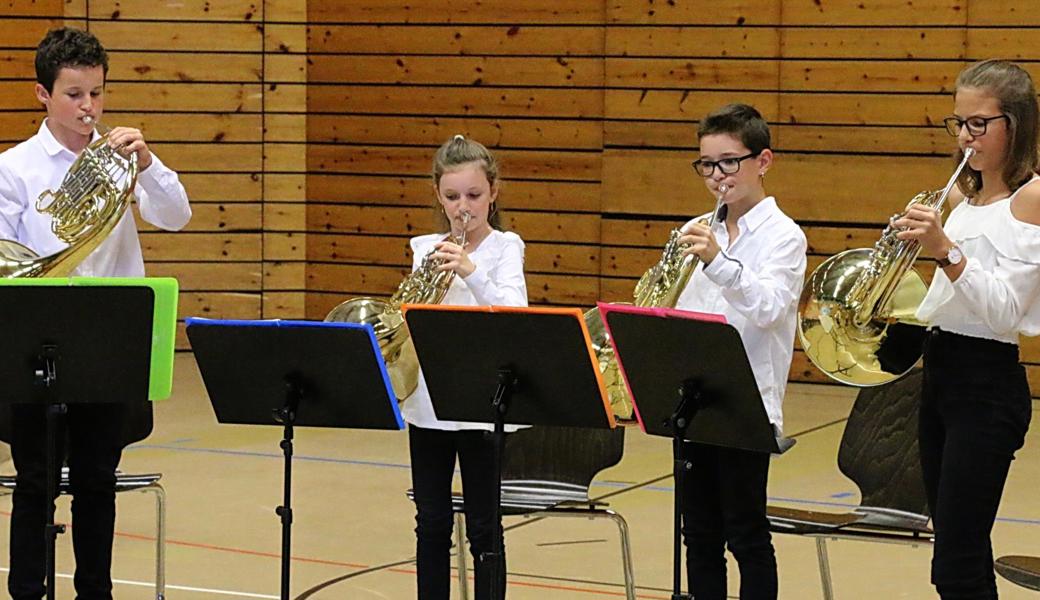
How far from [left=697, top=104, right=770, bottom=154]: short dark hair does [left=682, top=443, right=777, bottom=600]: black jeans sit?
75cm

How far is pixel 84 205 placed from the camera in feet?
13.2

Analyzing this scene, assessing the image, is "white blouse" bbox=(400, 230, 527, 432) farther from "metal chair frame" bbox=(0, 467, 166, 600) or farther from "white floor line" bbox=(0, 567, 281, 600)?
"white floor line" bbox=(0, 567, 281, 600)

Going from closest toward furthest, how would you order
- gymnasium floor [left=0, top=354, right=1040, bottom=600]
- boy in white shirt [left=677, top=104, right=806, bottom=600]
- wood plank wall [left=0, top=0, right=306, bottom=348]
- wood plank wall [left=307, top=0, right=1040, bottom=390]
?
boy in white shirt [left=677, top=104, right=806, bottom=600] < gymnasium floor [left=0, top=354, right=1040, bottom=600] < wood plank wall [left=307, top=0, right=1040, bottom=390] < wood plank wall [left=0, top=0, right=306, bottom=348]

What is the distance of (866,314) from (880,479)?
959mm

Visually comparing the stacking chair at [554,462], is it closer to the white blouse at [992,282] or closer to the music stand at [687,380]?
the music stand at [687,380]

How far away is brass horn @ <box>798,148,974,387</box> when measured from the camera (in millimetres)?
3564

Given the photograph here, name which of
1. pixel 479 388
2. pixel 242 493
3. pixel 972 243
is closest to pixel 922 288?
pixel 972 243

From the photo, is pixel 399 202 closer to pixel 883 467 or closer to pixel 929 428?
pixel 883 467

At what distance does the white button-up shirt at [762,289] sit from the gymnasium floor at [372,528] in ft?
4.77

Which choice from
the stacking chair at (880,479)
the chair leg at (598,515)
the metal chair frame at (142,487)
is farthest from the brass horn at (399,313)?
the stacking chair at (880,479)

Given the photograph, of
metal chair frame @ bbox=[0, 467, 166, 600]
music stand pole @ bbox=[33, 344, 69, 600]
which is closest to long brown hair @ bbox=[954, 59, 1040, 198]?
music stand pole @ bbox=[33, 344, 69, 600]

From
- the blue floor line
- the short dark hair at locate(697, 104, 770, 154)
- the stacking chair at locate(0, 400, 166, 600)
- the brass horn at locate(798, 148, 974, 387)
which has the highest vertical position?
the short dark hair at locate(697, 104, 770, 154)

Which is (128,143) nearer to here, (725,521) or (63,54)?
(63,54)

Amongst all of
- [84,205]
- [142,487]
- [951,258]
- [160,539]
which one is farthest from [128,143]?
[951,258]
